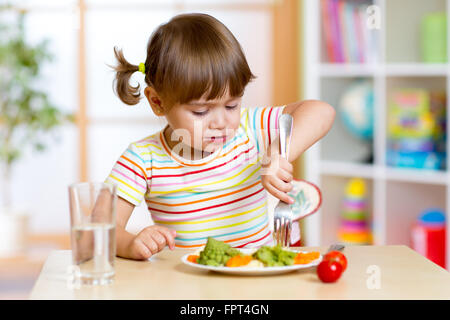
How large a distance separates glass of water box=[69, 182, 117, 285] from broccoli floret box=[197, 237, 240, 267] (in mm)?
123

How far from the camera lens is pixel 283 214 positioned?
1.08 meters

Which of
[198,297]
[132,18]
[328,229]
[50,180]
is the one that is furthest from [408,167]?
[198,297]

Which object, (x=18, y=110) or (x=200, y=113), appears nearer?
(x=200, y=113)

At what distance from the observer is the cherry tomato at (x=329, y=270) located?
2.77ft

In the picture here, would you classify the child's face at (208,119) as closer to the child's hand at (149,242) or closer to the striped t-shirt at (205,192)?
the striped t-shirt at (205,192)

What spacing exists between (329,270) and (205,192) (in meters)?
0.57

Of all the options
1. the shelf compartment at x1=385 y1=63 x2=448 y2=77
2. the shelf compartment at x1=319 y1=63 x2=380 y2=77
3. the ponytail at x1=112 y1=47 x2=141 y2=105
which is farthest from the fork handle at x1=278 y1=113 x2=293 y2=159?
the shelf compartment at x1=319 y1=63 x2=380 y2=77

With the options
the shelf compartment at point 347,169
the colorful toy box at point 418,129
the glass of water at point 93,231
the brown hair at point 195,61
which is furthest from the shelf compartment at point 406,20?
the glass of water at point 93,231

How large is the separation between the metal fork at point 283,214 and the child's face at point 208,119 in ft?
0.51

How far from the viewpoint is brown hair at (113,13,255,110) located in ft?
3.97

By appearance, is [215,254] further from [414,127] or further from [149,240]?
[414,127]

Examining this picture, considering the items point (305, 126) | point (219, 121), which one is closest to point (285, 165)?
point (219, 121)

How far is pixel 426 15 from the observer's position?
2.89 meters

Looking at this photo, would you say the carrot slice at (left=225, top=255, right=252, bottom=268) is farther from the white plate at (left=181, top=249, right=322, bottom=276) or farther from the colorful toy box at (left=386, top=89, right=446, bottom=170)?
the colorful toy box at (left=386, top=89, right=446, bottom=170)
